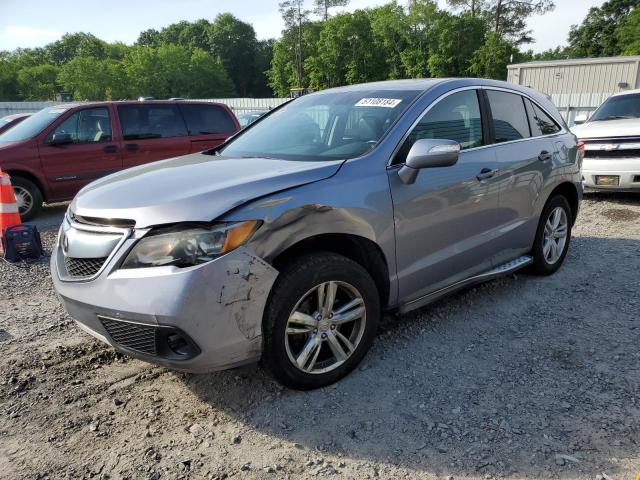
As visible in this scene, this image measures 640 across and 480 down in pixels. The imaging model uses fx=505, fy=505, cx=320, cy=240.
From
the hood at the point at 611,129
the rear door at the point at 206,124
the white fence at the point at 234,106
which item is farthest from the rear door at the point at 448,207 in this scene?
the white fence at the point at 234,106

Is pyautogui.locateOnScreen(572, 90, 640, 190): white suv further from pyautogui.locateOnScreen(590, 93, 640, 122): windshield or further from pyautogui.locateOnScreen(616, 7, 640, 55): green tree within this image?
pyautogui.locateOnScreen(616, 7, 640, 55): green tree

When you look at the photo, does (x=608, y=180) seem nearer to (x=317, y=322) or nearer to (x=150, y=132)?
(x=317, y=322)

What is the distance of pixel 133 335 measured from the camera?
2410 mm

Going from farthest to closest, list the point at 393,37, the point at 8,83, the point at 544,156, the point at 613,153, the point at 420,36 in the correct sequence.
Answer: the point at 8,83 → the point at 393,37 → the point at 420,36 → the point at 613,153 → the point at 544,156

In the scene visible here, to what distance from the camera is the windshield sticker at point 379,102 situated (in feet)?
11.0

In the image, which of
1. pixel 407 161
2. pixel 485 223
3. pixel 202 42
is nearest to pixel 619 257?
pixel 485 223

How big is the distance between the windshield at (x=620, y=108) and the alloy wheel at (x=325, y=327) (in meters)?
7.45

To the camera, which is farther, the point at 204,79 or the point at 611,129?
the point at 204,79

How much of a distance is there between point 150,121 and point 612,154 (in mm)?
7225

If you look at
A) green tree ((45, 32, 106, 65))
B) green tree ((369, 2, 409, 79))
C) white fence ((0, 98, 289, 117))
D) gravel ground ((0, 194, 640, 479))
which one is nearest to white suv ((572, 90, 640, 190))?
gravel ground ((0, 194, 640, 479))

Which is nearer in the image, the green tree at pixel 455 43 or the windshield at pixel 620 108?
the windshield at pixel 620 108

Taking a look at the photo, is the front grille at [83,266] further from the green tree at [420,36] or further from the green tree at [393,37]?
the green tree at [393,37]

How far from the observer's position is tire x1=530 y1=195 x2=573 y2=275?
445 centimetres

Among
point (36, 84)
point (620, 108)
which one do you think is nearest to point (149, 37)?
point (36, 84)
